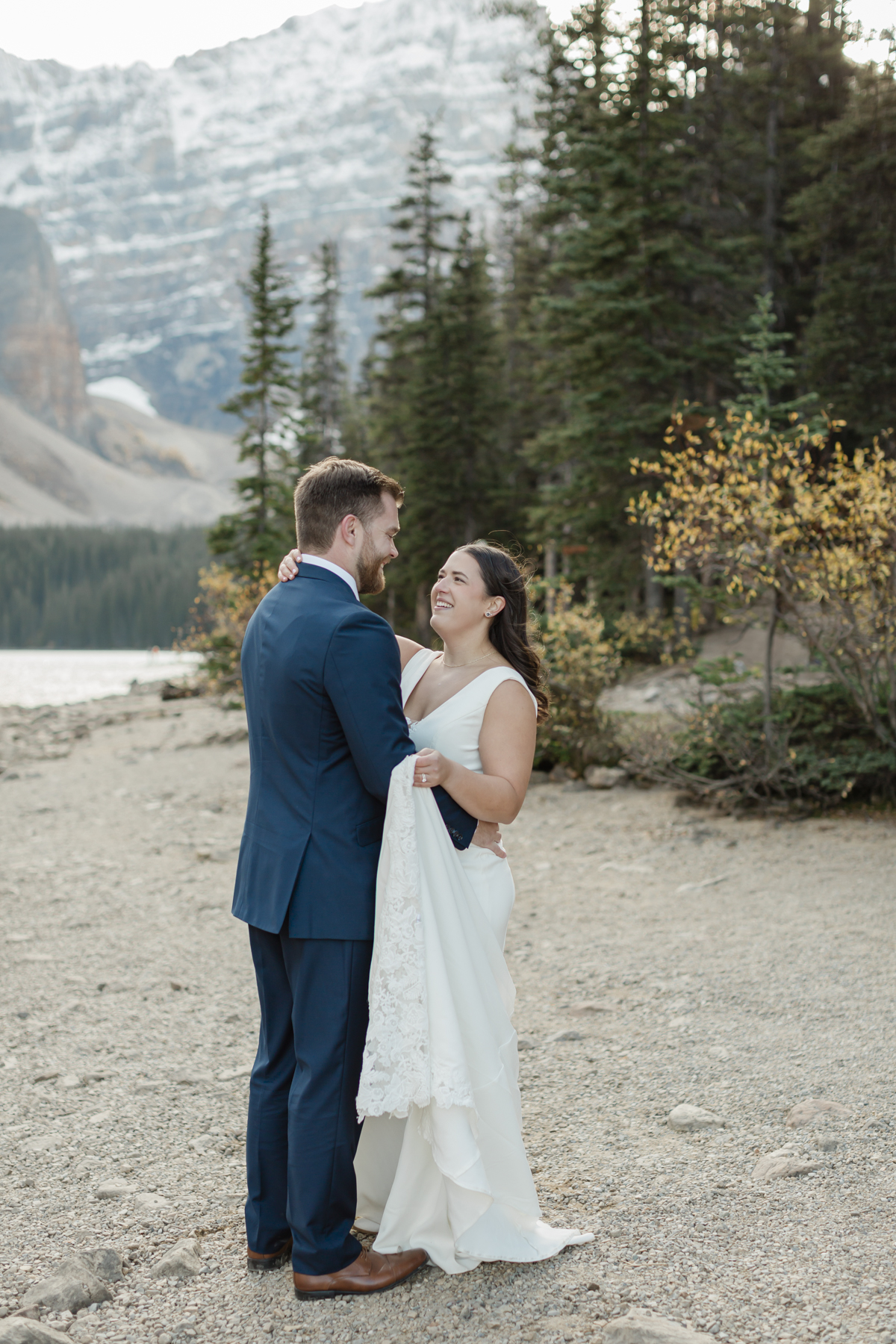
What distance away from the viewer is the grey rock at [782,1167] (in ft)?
11.5

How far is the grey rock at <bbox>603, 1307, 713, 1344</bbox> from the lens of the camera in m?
2.52

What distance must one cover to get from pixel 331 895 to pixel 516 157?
34.6m

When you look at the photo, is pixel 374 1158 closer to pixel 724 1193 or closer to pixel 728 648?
pixel 724 1193

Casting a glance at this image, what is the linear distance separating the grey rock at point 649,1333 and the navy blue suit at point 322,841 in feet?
2.45

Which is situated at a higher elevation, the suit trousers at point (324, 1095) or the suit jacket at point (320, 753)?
the suit jacket at point (320, 753)

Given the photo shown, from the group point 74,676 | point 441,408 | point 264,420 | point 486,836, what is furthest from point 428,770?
point 74,676

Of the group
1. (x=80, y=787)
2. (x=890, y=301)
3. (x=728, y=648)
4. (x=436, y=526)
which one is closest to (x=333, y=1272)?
(x=80, y=787)

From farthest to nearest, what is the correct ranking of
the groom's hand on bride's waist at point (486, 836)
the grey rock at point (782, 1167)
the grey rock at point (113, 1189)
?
the grey rock at point (113, 1189) < the grey rock at point (782, 1167) < the groom's hand on bride's waist at point (486, 836)

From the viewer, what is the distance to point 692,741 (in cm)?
1007

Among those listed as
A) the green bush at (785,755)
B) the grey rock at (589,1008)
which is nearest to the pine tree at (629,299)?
the green bush at (785,755)

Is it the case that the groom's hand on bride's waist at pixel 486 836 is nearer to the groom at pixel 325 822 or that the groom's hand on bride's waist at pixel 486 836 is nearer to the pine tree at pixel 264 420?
the groom at pixel 325 822

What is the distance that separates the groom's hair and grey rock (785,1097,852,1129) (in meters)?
2.76

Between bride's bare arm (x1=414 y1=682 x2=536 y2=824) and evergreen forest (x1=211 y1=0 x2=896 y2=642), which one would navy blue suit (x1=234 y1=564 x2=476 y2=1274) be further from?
evergreen forest (x1=211 y1=0 x2=896 y2=642)

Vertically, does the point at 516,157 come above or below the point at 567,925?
above
